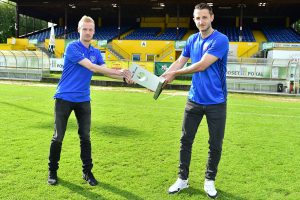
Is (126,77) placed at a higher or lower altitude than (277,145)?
higher

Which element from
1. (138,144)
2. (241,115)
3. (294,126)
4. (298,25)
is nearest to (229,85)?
(241,115)

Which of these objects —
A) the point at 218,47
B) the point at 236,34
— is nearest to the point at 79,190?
the point at 218,47

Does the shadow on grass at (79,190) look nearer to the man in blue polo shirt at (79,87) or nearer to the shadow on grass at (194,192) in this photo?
the man in blue polo shirt at (79,87)

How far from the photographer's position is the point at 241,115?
12414mm

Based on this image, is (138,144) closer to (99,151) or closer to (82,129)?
(99,151)

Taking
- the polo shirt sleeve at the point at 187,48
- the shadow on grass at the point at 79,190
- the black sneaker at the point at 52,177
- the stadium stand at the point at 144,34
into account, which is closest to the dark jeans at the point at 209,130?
the polo shirt sleeve at the point at 187,48

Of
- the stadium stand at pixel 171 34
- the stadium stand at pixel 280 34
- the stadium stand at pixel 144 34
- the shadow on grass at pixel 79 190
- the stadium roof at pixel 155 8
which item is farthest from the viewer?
the stadium stand at pixel 144 34

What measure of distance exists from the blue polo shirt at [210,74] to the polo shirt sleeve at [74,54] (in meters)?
1.40

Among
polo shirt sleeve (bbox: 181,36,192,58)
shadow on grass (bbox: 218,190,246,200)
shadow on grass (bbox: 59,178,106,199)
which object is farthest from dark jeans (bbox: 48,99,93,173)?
shadow on grass (bbox: 218,190,246,200)

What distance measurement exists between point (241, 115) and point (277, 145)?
15.4ft

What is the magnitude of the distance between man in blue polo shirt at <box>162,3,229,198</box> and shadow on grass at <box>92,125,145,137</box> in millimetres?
3829

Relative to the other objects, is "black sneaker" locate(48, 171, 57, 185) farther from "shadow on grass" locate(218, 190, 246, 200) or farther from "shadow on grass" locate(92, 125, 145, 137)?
"shadow on grass" locate(92, 125, 145, 137)

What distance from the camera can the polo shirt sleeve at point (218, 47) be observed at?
14.2ft

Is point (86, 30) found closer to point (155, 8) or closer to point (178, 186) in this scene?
point (178, 186)
